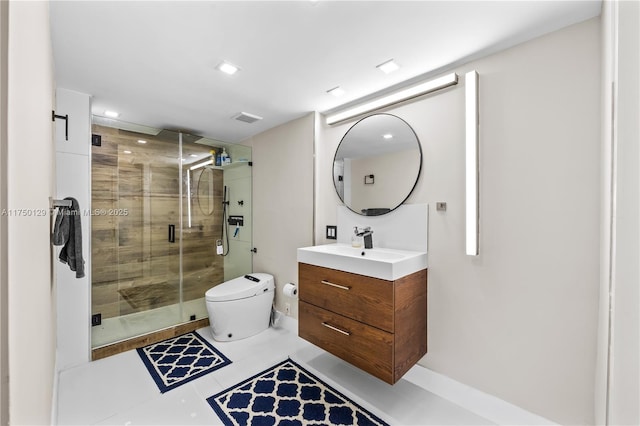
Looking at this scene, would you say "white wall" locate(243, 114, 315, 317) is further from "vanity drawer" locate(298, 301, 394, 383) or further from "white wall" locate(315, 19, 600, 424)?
"white wall" locate(315, 19, 600, 424)

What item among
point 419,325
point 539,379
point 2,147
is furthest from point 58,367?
point 539,379

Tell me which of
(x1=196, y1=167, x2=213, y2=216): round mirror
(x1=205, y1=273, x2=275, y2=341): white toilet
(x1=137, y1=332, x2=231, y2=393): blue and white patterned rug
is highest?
(x1=196, y1=167, x2=213, y2=216): round mirror

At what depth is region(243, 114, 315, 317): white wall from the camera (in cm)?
269

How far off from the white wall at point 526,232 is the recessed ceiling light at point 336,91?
25.0 inches

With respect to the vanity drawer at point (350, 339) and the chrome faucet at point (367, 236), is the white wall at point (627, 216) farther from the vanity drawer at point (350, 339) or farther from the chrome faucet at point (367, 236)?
the chrome faucet at point (367, 236)

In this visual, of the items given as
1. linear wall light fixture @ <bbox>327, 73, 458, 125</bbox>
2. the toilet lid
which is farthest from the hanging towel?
linear wall light fixture @ <bbox>327, 73, 458, 125</bbox>

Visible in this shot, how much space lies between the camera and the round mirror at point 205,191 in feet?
10.0

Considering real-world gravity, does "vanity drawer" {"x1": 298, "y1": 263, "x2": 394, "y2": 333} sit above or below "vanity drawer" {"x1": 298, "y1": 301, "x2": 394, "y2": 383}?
above

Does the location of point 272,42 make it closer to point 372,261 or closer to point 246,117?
point 246,117

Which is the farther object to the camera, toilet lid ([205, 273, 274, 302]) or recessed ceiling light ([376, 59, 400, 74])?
toilet lid ([205, 273, 274, 302])

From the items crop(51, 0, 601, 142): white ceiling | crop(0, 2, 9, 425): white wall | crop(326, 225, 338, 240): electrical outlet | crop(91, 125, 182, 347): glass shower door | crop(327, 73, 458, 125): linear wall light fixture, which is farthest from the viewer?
crop(326, 225, 338, 240): electrical outlet

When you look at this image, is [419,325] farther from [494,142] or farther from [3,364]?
[3,364]

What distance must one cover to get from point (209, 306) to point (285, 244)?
0.91 metres

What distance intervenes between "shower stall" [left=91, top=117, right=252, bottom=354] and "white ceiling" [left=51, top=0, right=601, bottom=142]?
0.59 metres
